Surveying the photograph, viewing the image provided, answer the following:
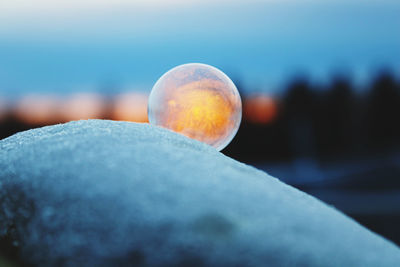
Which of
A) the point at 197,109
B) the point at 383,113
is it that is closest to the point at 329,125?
the point at 383,113

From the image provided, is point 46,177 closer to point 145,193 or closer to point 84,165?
point 84,165

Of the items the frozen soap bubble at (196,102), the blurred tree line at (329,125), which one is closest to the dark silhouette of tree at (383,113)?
the blurred tree line at (329,125)

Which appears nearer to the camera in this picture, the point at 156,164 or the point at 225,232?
the point at 225,232

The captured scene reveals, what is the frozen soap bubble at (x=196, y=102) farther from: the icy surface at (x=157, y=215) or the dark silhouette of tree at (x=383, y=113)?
the dark silhouette of tree at (x=383, y=113)

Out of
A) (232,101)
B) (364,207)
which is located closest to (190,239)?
(232,101)

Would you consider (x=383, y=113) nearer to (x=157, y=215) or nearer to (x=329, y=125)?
(x=329, y=125)

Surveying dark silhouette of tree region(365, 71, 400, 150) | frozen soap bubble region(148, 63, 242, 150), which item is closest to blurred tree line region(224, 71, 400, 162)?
dark silhouette of tree region(365, 71, 400, 150)

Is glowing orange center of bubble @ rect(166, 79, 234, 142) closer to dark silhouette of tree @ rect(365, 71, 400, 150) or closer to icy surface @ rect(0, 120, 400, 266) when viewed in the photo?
icy surface @ rect(0, 120, 400, 266)
